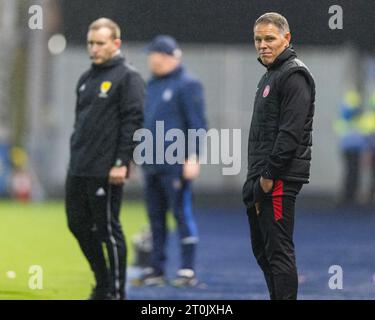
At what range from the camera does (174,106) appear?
8320 millimetres

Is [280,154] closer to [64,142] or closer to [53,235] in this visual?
[53,235]

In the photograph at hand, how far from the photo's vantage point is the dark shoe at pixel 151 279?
26.7 ft

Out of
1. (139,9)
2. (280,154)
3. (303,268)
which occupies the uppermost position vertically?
(139,9)

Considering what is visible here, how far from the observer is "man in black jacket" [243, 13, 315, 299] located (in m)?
5.66

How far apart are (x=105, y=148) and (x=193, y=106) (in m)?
1.64

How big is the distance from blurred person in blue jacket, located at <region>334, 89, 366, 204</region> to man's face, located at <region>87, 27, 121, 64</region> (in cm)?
1025

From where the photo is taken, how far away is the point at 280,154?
222 inches

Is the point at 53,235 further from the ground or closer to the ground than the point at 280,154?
closer to the ground

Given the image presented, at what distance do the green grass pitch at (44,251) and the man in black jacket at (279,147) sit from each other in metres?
1.67

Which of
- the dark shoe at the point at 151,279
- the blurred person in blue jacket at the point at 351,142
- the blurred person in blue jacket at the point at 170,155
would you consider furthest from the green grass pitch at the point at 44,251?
the blurred person in blue jacket at the point at 351,142

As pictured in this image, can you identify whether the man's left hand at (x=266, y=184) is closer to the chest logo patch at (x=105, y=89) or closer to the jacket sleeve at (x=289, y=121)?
the jacket sleeve at (x=289, y=121)
